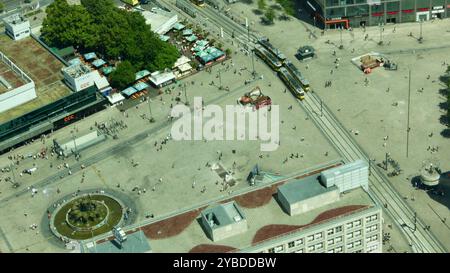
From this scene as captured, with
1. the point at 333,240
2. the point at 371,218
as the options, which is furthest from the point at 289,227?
the point at 371,218

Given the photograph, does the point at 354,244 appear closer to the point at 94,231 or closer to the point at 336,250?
the point at 336,250

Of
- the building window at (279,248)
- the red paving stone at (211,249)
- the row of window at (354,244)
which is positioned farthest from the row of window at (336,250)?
the red paving stone at (211,249)

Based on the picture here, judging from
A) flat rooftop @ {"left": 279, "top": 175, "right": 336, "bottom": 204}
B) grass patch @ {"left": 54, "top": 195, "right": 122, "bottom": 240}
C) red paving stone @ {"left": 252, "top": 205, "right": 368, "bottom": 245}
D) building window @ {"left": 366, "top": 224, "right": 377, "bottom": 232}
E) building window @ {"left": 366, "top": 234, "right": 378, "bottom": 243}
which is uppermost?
flat rooftop @ {"left": 279, "top": 175, "right": 336, "bottom": 204}

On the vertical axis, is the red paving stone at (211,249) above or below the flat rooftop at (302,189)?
below

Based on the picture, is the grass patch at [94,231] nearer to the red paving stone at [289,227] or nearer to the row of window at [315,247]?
the red paving stone at [289,227]

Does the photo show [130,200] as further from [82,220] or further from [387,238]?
[387,238]

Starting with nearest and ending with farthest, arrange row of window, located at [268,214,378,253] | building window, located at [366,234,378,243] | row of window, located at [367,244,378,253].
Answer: row of window, located at [268,214,378,253] → building window, located at [366,234,378,243] → row of window, located at [367,244,378,253]

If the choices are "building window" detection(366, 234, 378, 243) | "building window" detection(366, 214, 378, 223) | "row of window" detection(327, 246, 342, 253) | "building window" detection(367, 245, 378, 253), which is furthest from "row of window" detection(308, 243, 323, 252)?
"building window" detection(367, 245, 378, 253)

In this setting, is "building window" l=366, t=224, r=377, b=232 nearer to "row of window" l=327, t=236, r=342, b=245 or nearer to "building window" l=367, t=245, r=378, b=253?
"building window" l=367, t=245, r=378, b=253

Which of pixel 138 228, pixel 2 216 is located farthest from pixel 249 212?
pixel 2 216
